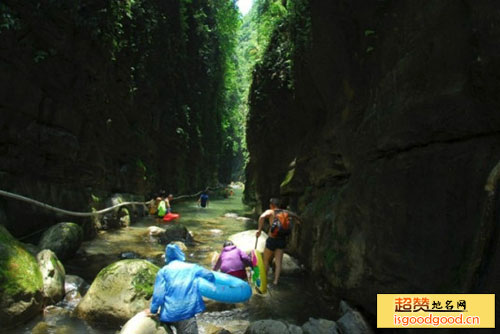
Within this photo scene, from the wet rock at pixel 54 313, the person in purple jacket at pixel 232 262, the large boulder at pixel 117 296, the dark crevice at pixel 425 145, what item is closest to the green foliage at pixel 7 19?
the large boulder at pixel 117 296

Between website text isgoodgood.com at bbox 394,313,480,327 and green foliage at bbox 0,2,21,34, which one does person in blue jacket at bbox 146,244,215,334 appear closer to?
website text isgoodgood.com at bbox 394,313,480,327

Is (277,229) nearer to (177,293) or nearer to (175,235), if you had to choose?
(177,293)

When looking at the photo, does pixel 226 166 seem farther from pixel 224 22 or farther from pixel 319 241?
pixel 319 241

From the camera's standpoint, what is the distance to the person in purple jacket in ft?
21.1

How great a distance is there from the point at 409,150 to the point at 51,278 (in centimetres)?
669

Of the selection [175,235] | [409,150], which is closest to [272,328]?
[409,150]

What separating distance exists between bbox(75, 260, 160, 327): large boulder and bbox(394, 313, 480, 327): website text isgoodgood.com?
157 inches

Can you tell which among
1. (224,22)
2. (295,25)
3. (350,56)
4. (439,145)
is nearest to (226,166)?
(224,22)

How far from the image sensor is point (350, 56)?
27.5ft

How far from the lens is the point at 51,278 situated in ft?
21.2

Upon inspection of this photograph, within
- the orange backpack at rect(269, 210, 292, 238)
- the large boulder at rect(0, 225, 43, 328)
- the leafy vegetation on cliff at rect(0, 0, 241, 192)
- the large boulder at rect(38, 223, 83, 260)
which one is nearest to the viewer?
the large boulder at rect(0, 225, 43, 328)

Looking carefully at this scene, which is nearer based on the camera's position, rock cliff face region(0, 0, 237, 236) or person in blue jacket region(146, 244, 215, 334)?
person in blue jacket region(146, 244, 215, 334)

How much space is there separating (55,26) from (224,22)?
25.4 meters

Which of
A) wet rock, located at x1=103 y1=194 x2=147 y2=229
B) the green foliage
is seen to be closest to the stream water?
wet rock, located at x1=103 y1=194 x2=147 y2=229
